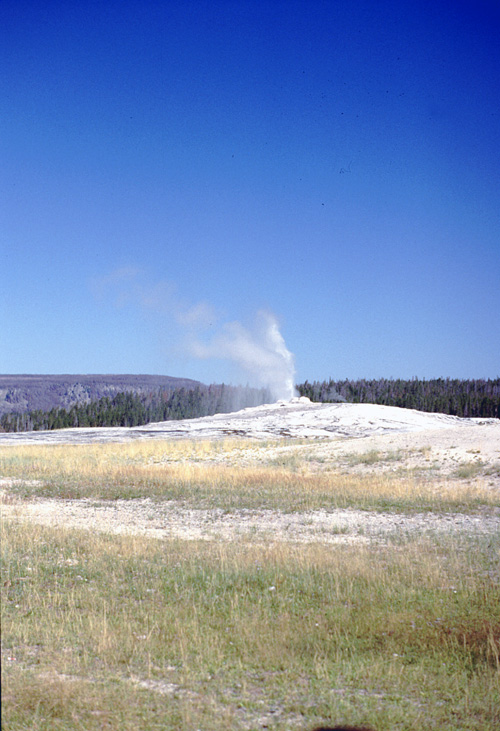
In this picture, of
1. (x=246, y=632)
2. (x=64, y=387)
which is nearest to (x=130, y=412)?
(x=64, y=387)

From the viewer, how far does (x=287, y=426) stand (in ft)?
146

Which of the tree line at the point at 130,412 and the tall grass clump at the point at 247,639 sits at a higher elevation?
the tree line at the point at 130,412

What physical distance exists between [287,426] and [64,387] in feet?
329

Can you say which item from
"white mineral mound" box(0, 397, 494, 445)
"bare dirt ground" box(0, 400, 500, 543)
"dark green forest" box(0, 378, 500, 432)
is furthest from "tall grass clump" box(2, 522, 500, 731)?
"dark green forest" box(0, 378, 500, 432)

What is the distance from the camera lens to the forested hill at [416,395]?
263ft

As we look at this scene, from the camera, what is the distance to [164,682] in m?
5.06

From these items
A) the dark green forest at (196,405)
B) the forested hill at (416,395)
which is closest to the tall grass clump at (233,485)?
the dark green forest at (196,405)

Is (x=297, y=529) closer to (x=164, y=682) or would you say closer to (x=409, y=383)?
(x=164, y=682)

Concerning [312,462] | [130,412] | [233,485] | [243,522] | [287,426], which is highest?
[130,412]

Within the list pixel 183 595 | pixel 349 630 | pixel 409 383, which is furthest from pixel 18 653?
pixel 409 383

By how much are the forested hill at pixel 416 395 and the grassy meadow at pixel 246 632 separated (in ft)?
222

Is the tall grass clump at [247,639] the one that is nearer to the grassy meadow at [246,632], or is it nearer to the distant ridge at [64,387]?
the grassy meadow at [246,632]

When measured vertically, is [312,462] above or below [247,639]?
above

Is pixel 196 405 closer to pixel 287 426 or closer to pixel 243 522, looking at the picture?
pixel 287 426
